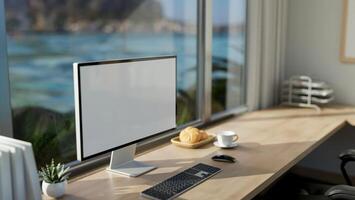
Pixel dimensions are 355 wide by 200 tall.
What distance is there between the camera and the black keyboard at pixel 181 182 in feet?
5.37

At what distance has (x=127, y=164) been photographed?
6.46 ft

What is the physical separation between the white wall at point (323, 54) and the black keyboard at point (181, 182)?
75.0 inches

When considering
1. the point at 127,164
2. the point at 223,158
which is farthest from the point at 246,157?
the point at 127,164

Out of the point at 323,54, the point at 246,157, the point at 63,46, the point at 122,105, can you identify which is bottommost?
the point at 246,157

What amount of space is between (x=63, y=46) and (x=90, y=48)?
0.69 ft

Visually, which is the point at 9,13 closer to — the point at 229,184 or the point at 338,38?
the point at 229,184

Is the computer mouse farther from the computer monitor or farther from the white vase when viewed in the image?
the white vase

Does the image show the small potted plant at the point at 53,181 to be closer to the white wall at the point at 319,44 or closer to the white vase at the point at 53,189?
the white vase at the point at 53,189

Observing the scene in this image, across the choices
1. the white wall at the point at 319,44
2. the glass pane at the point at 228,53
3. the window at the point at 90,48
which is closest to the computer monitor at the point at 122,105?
the window at the point at 90,48

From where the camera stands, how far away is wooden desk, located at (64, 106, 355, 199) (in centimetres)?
170

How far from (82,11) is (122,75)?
77 centimetres

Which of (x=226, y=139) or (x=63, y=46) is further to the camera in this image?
(x=226, y=139)

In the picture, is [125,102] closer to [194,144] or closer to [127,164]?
[127,164]

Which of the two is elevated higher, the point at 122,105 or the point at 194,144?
the point at 122,105
